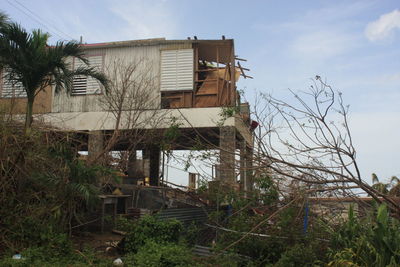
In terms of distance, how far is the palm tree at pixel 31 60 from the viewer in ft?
26.9

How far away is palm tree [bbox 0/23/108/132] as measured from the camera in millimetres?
8188

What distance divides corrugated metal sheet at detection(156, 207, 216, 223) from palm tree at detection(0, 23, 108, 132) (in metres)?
3.58

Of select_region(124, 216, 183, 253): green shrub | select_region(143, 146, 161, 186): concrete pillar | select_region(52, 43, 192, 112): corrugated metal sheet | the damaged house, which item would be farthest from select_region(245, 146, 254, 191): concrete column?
select_region(143, 146, 161, 186): concrete pillar

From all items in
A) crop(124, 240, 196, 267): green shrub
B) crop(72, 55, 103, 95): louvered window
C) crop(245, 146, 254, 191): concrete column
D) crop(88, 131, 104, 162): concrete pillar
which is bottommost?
crop(124, 240, 196, 267): green shrub

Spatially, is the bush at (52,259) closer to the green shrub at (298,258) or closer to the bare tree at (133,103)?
the green shrub at (298,258)

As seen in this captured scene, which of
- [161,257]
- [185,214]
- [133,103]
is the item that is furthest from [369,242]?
[133,103]

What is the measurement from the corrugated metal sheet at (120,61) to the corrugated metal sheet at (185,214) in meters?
5.58

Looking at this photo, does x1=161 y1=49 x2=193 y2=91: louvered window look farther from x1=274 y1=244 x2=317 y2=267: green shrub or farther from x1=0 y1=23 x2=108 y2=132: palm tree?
x1=274 y1=244 x2=317 y2=267: green shrub

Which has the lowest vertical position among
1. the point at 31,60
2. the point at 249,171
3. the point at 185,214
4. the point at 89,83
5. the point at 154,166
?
the point at 185,214

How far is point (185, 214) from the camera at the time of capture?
9234 mm

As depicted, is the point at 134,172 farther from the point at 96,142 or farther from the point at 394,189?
the point at 394,189

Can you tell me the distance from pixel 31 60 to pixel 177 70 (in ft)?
20.8

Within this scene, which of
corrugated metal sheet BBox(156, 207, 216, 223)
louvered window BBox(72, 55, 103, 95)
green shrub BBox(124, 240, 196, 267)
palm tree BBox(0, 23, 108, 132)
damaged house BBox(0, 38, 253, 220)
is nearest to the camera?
green shrub BBox(124, 240, 196, 267)

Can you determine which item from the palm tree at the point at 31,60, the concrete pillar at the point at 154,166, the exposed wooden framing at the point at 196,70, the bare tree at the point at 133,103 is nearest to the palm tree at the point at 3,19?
the palm tree at the point at 31,60
